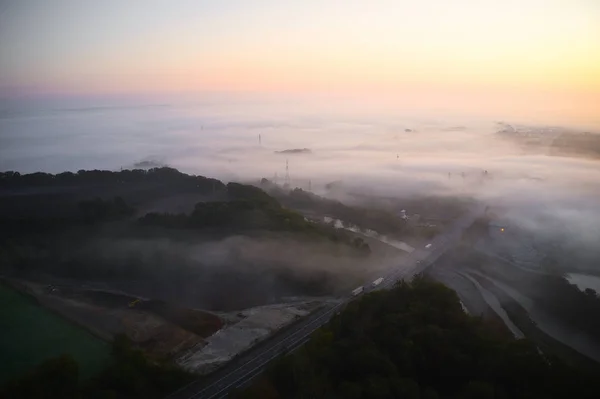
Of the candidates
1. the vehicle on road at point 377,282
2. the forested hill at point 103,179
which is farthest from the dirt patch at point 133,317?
the forested hill at point 103,179

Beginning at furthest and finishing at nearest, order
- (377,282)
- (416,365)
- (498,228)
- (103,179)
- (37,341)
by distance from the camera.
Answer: (103,179) < (498,228) < (377,282) < (37,341) < (416,365)

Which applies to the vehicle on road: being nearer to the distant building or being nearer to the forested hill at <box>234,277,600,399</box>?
the forested hill at <box>234,277,600,399</box>

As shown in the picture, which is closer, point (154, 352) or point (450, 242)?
point (154, 352)

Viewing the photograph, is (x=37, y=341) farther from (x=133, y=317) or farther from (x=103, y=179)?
(x=103, y=179)

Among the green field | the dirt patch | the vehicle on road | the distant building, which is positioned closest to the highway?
the vehicle on road

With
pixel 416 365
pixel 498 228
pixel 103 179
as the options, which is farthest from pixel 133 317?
pixel 498 228

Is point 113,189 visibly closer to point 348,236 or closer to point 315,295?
point 348,236

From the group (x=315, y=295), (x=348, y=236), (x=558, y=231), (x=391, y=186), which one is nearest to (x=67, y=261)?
(x=315, y=295)
